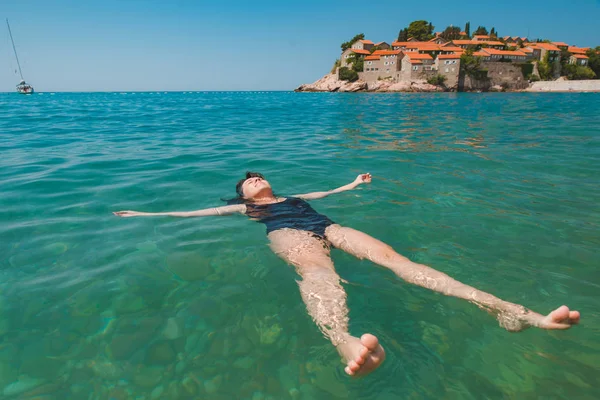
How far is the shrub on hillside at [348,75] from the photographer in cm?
9606

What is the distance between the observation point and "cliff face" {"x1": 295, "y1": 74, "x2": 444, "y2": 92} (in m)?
81.4

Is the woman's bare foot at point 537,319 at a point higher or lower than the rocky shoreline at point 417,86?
lower

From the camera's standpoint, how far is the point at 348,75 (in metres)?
96.2

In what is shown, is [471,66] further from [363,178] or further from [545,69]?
[363,178]

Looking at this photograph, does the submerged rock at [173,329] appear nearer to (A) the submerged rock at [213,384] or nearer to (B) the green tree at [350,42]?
(A) the submerged rock at [213,384]

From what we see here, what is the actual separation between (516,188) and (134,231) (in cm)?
646

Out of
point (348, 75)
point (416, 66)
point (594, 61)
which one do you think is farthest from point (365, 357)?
point (594, 61)

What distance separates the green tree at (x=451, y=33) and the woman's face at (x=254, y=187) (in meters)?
128

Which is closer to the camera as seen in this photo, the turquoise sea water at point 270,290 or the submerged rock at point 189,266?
the turquoise sea water at point 270,290

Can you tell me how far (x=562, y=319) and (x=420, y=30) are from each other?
124713 millimetres

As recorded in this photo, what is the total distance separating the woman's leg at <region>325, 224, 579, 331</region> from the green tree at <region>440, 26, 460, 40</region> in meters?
129

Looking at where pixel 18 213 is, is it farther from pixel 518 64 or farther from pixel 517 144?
pixel 518 64

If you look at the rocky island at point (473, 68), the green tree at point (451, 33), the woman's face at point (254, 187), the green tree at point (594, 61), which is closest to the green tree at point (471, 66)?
the rocky island at point (473, 68)

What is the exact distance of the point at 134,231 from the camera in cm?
461
